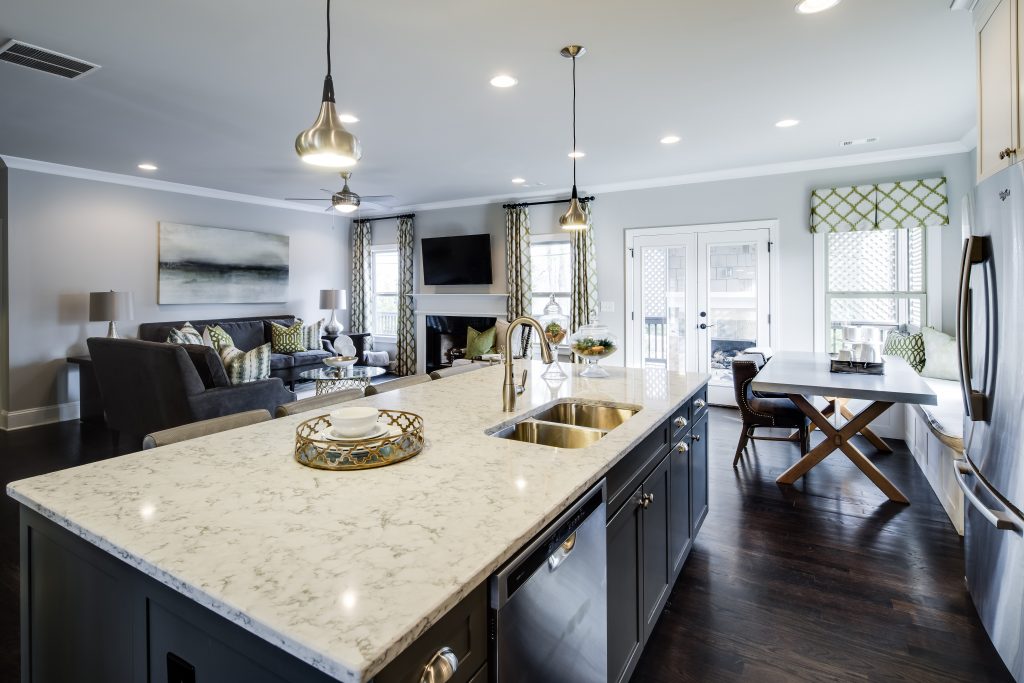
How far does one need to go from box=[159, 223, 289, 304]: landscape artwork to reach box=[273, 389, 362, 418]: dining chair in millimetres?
5209

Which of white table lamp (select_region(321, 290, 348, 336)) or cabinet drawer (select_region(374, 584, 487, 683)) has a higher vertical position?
white table lamp (select_region(321, 290, 348, 336))

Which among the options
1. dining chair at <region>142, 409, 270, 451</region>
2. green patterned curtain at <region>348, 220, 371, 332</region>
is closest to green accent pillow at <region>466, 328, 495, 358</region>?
green patterned curtain at <region>348, 220, 371, 332</region>

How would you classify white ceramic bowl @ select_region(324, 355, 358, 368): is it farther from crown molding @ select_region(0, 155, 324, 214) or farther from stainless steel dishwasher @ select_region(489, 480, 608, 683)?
stainless steel dishwasher @ select_region(489, 480, 608, 683)

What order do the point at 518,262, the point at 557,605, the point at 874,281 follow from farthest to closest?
the point at 518,262 → the point at 874,281 → the point at 557,605

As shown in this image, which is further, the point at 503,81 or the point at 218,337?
the point at 218,337

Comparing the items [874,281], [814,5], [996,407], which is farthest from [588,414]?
[874,281]

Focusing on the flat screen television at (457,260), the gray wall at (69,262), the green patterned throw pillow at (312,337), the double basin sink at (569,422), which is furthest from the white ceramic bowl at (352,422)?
the green patterned throw pillow at (312,337)

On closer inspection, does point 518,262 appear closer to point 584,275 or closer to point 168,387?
point 584,275

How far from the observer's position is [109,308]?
213 inches

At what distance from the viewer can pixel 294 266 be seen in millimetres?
7770

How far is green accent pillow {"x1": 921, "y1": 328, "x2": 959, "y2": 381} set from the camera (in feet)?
13.8

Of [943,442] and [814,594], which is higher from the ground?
[943,442]

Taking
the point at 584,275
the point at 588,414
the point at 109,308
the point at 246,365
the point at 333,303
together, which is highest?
the point at 584,275

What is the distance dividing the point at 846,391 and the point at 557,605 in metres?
2.50
